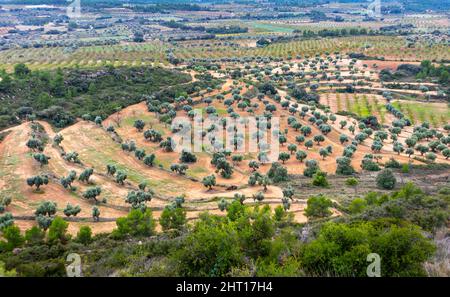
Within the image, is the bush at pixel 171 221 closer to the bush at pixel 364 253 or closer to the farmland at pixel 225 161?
the farmland at pixel 225 161

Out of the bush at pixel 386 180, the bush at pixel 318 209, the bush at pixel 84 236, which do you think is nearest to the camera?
the bush at pixel 84 236

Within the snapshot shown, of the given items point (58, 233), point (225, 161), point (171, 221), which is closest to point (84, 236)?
point (58, 233)

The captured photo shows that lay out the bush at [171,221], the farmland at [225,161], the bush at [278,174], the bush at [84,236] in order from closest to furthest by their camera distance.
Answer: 1. the farmland at [225,161]
2. the bush at [84,236]
3. the bush at [171,221]
4. the bush at [278,174]

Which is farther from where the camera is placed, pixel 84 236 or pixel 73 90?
pixel 73 90

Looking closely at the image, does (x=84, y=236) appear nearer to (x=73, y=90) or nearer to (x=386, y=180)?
(x=386, y=180)

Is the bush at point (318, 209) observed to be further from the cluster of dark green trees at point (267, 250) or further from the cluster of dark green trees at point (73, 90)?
the cluster of dark green trees at point (73, 90)

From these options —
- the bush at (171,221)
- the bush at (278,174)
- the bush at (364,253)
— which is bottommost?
A: the bush at (278,174)

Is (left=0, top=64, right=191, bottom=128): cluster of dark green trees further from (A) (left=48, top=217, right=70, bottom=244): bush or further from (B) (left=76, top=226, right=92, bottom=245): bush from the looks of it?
(B) (left=76, top=226, right=92, bottom=245): bush

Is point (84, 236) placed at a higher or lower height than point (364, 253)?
lower

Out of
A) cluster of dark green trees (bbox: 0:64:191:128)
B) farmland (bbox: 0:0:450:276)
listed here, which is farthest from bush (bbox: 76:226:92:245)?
cluster of dark green trees (bbox: 0:64:191:128)

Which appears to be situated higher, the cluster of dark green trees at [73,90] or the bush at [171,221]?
the cluster of dark green trees at [73,90]

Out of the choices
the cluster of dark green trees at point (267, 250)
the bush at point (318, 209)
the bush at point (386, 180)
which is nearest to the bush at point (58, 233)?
the cluster of dark green trees at point (267, 250)

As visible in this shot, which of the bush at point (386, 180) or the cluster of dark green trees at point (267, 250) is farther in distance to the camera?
the bush at point (386, 180)
